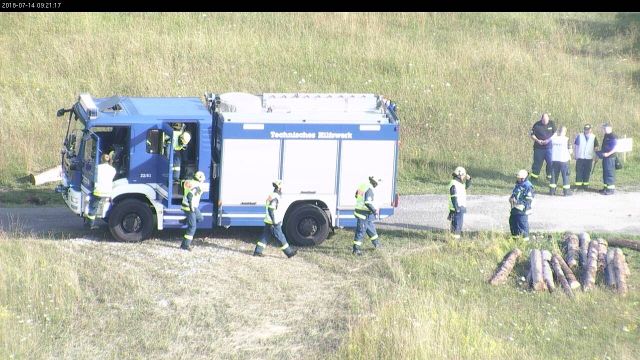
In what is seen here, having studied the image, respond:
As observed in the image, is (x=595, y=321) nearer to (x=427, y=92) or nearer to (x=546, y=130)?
(x=546, y=130)

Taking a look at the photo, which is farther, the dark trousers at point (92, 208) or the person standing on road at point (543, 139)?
the person standing on road at point (543, 139)

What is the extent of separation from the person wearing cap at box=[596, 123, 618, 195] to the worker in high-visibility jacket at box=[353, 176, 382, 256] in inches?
278

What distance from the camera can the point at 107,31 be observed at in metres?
30.5

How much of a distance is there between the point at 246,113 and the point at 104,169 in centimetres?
266

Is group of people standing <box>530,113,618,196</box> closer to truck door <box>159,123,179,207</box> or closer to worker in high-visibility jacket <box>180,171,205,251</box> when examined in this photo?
worker in high-visibility jacket <box>180,171,205,251</box>

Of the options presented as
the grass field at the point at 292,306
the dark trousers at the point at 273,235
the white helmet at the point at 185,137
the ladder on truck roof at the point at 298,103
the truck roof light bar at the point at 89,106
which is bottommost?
the grass field at the point at 292,306

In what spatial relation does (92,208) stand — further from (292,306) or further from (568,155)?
(568,155)

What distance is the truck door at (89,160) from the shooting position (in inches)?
720

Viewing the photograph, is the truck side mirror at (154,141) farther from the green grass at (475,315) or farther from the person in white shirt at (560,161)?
the person in white shirt at (560,161)

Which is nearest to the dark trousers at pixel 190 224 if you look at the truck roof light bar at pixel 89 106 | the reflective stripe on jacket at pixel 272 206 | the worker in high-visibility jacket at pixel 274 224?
the worker in high-visibility jacket at pixel 274 224
